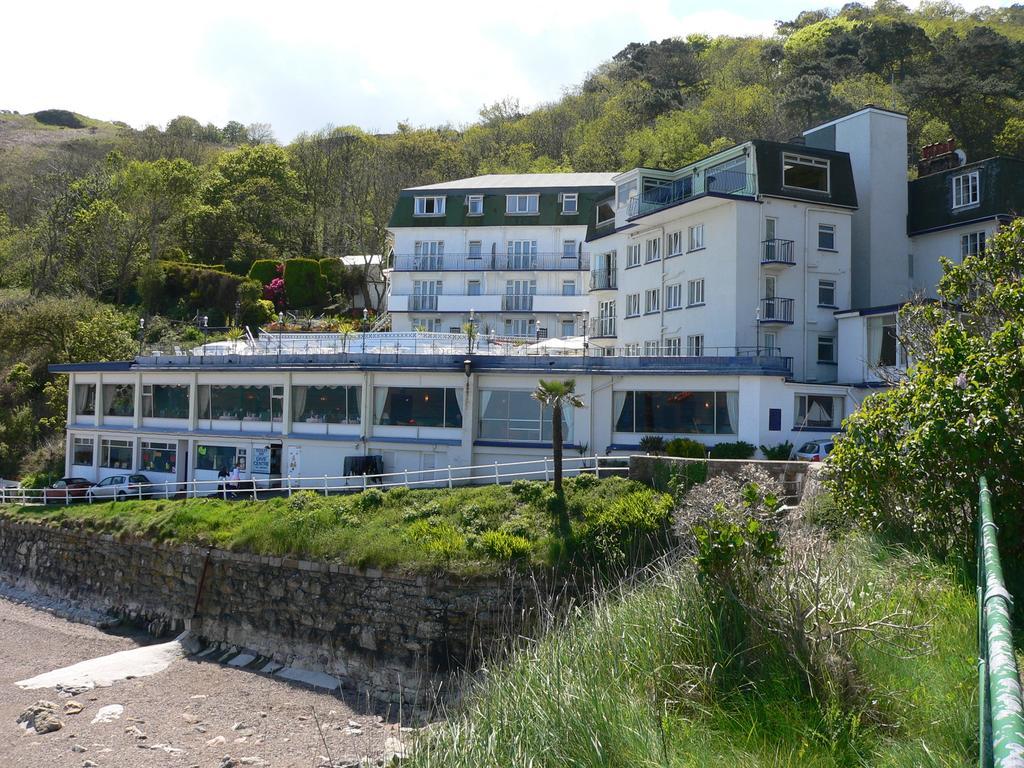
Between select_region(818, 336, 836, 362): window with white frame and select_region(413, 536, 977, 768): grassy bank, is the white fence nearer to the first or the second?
select_region(818, 336, 836, 362): window with white frame

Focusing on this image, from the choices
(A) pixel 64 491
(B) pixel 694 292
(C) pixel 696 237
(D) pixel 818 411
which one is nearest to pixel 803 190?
(C) pixel 696 237

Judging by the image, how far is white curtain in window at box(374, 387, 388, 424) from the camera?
3350 cm

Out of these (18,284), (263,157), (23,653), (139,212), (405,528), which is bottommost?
(23,653)

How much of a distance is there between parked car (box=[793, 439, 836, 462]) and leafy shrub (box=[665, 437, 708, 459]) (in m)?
2.89

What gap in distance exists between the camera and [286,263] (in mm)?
61219

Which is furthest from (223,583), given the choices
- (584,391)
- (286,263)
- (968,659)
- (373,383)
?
(286,263)

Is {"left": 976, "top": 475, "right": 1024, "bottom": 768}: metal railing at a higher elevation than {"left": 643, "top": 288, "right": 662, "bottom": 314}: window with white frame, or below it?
below

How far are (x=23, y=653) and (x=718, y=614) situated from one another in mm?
24375

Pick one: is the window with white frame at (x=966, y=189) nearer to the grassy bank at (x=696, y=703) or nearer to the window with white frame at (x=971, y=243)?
the window with white frame at (x=971, y=243)

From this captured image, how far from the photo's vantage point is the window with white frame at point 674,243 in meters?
37.6

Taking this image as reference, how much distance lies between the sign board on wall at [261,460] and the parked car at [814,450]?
67.5 feet

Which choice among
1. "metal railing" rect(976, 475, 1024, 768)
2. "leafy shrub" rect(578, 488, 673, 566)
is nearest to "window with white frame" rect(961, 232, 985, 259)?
"leafy shrub" rect(578, 488, 673, 566)

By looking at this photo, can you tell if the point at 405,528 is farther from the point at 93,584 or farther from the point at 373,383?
the point at 93,584

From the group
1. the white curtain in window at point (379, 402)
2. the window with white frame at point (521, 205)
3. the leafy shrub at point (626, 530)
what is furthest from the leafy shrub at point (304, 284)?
the leafy shrub at point (626, 530)
